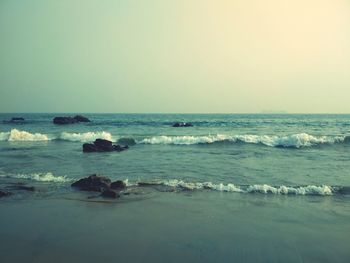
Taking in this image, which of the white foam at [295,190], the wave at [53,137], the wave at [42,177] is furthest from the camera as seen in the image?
the wave at [53,137]

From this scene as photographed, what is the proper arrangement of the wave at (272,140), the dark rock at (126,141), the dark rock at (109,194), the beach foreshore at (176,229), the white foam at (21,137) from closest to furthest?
the beach foreshore at (176,229), the dark rock at (109,194), the wave at (272,140), the dark rock at (126,141), the white foam at (21,137)

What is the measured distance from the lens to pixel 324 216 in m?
6.72

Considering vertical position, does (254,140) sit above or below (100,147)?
above

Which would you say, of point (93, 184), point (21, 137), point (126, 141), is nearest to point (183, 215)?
point (93, 184)

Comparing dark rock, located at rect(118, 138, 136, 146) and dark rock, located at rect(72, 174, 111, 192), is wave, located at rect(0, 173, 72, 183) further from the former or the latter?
dark rock, located at rect(118, 138, 136, 146)

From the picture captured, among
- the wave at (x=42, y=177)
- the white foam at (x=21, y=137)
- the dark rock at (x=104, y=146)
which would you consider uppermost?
the dark rock at (x=104, y=146)

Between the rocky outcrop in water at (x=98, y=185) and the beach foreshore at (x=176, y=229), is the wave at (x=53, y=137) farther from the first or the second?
the beach foreshore at (x=176, y=229)

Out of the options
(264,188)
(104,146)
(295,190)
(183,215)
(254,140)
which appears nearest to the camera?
(183,215)

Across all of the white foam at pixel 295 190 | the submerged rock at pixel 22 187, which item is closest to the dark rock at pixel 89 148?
the submerged rock at pixel 22 187

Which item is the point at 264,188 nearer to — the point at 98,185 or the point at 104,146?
the point at 98,185

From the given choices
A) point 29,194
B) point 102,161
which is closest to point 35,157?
point 102,161

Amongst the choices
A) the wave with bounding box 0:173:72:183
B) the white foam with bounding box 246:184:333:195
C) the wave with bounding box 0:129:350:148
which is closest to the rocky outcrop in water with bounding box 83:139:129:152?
the wave with bounding box 0:129:350:148

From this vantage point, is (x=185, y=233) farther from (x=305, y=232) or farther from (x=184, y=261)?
(x=305, y=232)

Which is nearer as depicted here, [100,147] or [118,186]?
[118,186]
